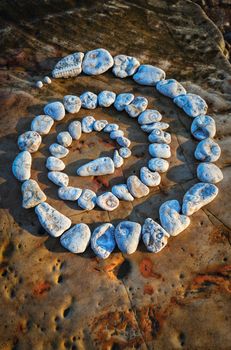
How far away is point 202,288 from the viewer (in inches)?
121

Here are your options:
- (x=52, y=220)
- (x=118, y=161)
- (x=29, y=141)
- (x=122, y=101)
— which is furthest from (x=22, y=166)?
(x=122, y=101)

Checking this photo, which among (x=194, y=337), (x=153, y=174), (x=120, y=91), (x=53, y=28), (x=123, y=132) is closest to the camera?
(x=194, y=337)

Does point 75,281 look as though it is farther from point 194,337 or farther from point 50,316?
point 194,337

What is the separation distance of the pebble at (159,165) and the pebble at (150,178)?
0.05 meters

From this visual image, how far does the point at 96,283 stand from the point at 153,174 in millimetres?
1108

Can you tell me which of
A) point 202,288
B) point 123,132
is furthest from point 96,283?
point 123,132

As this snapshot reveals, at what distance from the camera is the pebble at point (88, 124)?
3805mm

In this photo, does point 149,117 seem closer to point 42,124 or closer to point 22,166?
point 42,124

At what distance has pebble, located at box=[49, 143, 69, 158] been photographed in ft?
12.0

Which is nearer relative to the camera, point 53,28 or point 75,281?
point 75,281

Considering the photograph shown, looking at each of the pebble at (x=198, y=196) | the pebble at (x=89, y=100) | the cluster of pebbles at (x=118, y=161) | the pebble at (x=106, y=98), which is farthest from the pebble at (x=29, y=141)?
the pebble at (x=198, y=196)

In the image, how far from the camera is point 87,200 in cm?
341

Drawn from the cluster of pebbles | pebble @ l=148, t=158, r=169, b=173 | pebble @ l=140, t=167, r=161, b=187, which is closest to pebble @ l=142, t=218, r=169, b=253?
the cluster of pebbles

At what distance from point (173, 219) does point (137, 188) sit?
1.43 ft
